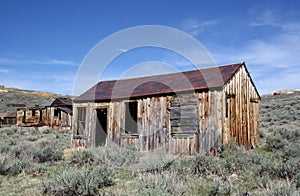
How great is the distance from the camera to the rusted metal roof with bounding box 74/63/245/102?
11172 mm

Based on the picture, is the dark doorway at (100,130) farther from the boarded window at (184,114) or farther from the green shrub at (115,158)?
the green shrub at (115,158)

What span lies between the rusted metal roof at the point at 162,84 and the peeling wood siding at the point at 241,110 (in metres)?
0.52

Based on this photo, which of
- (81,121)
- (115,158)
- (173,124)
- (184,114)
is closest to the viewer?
(115,158)

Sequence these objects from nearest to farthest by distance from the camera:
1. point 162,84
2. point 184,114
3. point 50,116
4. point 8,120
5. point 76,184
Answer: point 76,184 → point 184,114 → point 162,84 → point 50,116 → point 8,120

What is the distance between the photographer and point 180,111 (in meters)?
11.3

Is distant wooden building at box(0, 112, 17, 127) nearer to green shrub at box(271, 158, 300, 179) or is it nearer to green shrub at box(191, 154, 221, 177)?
green shrub at box(191, 154, 221, 177)

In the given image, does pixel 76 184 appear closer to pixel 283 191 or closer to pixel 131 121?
pixel 283 191

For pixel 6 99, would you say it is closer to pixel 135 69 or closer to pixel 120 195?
pixel 135 69

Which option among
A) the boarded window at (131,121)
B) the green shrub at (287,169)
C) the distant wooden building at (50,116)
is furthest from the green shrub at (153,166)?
the distant wooden building at (50,116)

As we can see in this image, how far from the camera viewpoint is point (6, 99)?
1870 inches

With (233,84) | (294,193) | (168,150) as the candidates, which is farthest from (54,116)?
(294,193)

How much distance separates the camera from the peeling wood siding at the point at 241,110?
10906mm

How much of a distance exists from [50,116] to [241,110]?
20440 millimetres

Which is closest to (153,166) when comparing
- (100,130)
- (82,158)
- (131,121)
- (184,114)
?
(82,158)
